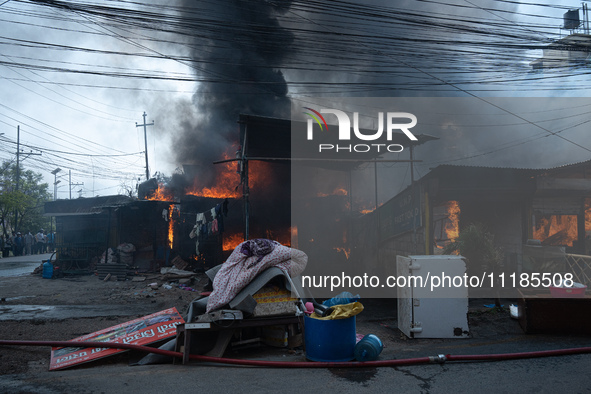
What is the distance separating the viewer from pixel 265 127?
39.4 feet

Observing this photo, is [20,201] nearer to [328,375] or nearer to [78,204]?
[78,204]

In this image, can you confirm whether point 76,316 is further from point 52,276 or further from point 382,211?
point 382,211

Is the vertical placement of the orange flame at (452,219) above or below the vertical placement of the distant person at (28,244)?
above

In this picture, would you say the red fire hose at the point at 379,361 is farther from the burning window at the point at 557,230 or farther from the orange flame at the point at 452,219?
the burning window at the point at 557,230

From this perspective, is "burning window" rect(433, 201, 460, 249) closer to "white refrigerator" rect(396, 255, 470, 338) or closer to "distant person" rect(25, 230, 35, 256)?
"white refrigerator" rect(396, 255, 470, 338)

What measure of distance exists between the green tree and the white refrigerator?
34.5 meters

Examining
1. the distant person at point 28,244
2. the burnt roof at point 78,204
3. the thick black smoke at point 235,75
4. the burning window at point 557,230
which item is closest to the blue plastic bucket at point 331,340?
the burning window at point 557,230

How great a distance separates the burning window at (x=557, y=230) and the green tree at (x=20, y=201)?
36112 millimetres

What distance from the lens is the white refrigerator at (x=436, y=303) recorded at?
229 inches

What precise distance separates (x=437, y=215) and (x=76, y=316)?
1159cm

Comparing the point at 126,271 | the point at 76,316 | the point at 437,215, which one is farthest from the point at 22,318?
the point at 437,215

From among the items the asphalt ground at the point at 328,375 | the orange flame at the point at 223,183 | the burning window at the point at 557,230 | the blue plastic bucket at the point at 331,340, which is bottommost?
the asphalt ground at the point at 328,375

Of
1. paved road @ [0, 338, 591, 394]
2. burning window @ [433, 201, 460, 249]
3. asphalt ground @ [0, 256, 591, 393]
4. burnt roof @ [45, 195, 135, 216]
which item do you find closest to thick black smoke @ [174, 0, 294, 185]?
burnt roof @ [45, 195, 135, 216]

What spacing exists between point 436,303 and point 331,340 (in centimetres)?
223
